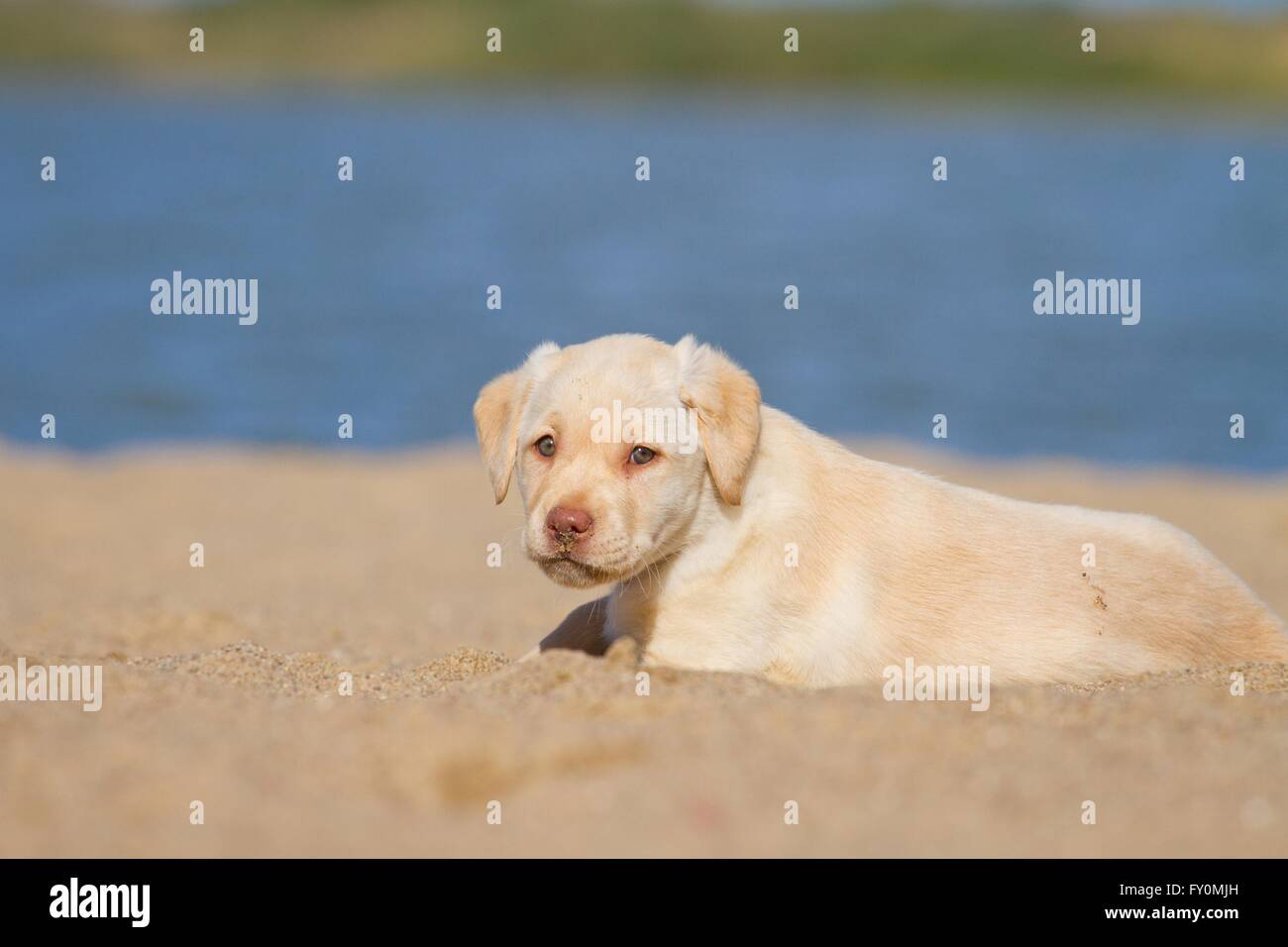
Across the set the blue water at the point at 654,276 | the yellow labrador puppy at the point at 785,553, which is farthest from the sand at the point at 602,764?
the blue water at the point at 654,276

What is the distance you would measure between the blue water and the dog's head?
1118 cm

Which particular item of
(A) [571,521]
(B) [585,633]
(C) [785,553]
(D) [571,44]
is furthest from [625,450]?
(D) [571,44]

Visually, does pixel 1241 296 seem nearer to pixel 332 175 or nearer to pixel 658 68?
pixel 332 175

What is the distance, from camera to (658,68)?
8594cm

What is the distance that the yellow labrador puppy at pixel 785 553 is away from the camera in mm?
5781

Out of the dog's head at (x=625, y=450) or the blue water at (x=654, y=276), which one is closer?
the dog's head at (x=625, y=450)

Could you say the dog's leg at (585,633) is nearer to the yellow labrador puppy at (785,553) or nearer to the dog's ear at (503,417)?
the yellow labrador puppy at (785,553)

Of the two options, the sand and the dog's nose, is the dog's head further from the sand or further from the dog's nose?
the sand

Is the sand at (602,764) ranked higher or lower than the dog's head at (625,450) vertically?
lower

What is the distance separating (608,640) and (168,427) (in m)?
12.4

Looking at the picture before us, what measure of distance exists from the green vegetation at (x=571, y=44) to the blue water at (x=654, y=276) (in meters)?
23.0

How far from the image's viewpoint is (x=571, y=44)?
85062mm

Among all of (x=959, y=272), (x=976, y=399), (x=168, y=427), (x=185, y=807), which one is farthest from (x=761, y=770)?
(x=959, y=272)

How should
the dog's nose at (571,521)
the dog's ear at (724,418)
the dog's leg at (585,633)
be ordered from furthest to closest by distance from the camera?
1. the dog's leg at (585,633)
2. the dog's ear at (724,418)
3. the dog's nose at (571,521)
